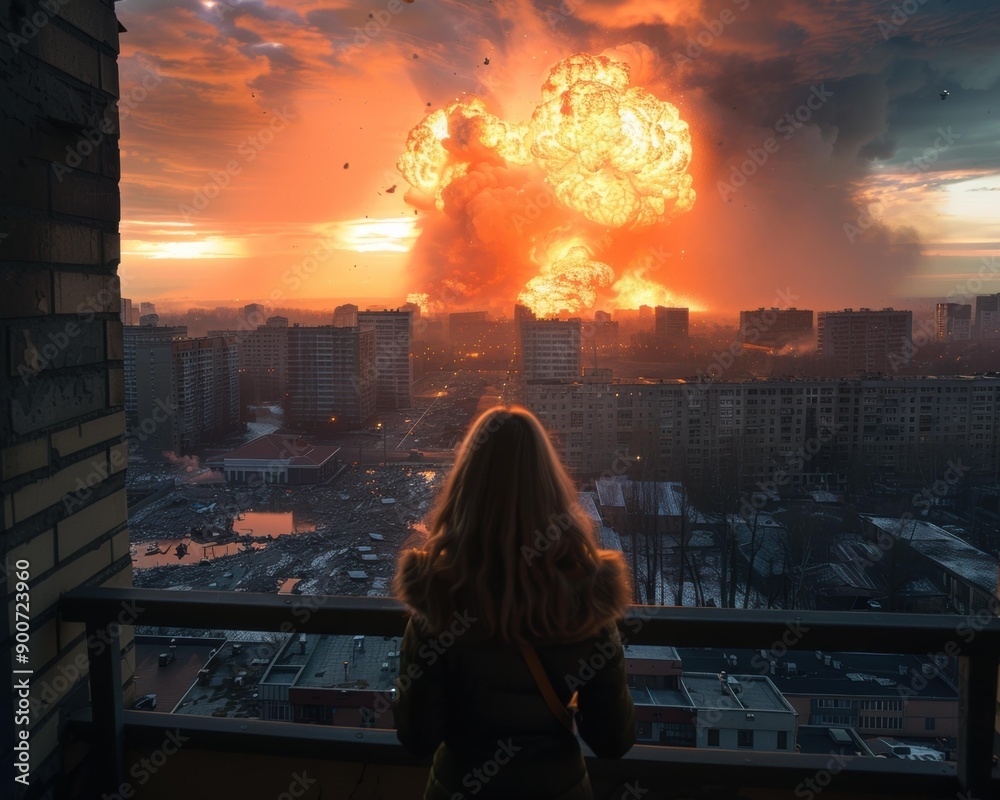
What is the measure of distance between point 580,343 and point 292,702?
524cm

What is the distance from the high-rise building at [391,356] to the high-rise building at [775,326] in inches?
164

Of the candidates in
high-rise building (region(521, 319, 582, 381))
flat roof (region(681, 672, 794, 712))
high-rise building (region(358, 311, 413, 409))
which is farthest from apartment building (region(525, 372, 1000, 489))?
flat roof (region(681, 672, 794, 712))

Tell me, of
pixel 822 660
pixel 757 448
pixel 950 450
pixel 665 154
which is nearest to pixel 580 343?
pixel 757 448

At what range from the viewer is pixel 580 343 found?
6875 mm

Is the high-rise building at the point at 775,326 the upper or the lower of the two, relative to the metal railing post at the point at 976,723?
upper

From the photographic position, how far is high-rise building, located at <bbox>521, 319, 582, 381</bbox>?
20.9 feet

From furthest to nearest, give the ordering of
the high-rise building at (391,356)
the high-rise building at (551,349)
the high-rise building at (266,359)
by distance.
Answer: the high-rise building at (391,356)
the high-rise building at (551,349)
the high-rise building at (266,359)

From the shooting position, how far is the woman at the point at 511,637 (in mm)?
931

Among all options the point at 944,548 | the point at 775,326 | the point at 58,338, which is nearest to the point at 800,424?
the point at 775,326

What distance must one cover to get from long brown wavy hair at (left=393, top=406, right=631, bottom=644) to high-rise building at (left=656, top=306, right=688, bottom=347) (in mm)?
7556

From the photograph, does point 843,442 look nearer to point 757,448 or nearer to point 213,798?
point 757,448

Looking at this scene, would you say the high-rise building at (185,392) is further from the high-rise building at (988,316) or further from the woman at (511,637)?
the high-rise building at (988,316)

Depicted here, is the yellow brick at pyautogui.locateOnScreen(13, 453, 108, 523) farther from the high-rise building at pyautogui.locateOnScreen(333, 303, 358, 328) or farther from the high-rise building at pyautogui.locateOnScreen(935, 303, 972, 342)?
the high-rise building at pyautogui.locateOnScreen(935, 303, 972, 342)

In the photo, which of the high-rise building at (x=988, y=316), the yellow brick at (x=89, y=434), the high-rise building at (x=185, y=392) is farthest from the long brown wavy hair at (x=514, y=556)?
the high-rise building at (x=988, y=316)
